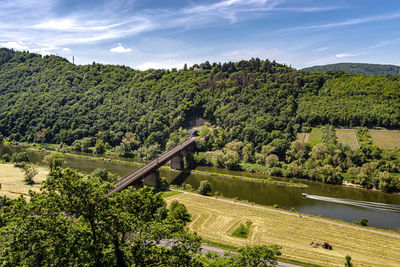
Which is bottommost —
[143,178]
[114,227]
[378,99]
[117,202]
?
[143,178]

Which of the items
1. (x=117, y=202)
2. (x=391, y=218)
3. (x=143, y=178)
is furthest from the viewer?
(x=143, y=178)

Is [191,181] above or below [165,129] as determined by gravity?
below

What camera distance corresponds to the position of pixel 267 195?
69.4 m

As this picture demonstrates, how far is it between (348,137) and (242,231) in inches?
2872

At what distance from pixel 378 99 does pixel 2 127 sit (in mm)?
178684

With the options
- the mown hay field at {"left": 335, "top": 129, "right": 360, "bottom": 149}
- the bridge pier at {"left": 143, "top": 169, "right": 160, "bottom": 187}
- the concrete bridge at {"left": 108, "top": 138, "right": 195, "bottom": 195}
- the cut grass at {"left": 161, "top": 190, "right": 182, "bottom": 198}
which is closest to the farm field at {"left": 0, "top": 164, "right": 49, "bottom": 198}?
the concrete bridge at {"left": 108, "top": 138, "right": 195, "bottom": 195}

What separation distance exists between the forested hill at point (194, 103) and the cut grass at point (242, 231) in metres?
53.3

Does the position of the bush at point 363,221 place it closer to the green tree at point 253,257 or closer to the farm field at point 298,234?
the farm field at point 298,234

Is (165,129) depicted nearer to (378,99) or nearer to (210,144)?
(210,144)

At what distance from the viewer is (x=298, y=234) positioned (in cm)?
4506

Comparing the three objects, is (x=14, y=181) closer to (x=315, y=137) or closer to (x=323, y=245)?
(x=323, y=245)

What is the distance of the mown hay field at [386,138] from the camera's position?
89.1 metres

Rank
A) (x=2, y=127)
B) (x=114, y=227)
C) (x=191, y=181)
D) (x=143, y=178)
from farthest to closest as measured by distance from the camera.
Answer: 1. (x=2, y=127)
2. (x=191, y=181)
3. (x=143, y=178)
4. (x=114, y=227)

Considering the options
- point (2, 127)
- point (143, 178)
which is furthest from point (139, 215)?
point (2, 127)
